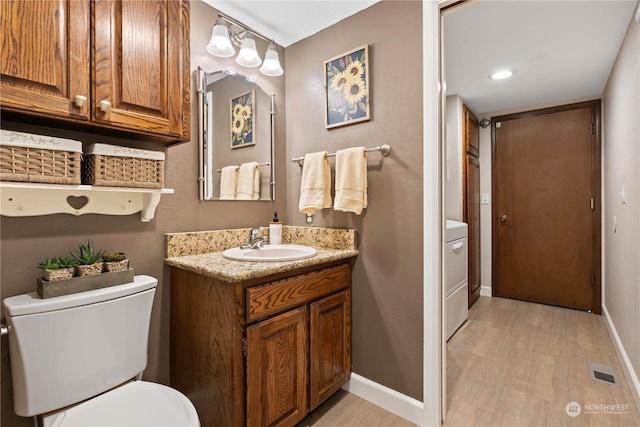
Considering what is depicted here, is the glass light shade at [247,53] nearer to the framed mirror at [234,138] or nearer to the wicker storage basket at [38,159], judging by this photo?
the framed mirror at [234,138]

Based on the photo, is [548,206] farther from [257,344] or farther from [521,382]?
[257,344]

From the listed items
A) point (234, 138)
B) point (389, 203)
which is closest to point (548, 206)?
point (389, 203)

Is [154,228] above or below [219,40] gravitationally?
below

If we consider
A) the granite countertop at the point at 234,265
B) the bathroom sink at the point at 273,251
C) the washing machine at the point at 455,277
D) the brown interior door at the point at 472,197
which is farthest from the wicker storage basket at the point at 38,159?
the brown interior door at the point at 472,197

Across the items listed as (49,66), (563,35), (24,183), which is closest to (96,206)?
(24,183)

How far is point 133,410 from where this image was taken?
101 centimetres

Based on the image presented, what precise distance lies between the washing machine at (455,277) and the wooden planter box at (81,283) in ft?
6.61

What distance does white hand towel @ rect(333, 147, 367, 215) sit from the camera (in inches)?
63.5

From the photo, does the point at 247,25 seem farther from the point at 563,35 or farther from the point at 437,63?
the point at 563,35

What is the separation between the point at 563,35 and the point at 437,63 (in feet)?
4.06

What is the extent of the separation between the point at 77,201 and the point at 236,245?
771mm

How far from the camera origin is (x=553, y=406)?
64.6 inches

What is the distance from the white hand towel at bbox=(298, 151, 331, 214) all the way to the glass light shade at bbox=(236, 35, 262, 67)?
642 millimetres

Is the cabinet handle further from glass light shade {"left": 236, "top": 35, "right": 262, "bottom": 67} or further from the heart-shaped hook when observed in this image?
the heart-shaped hook
